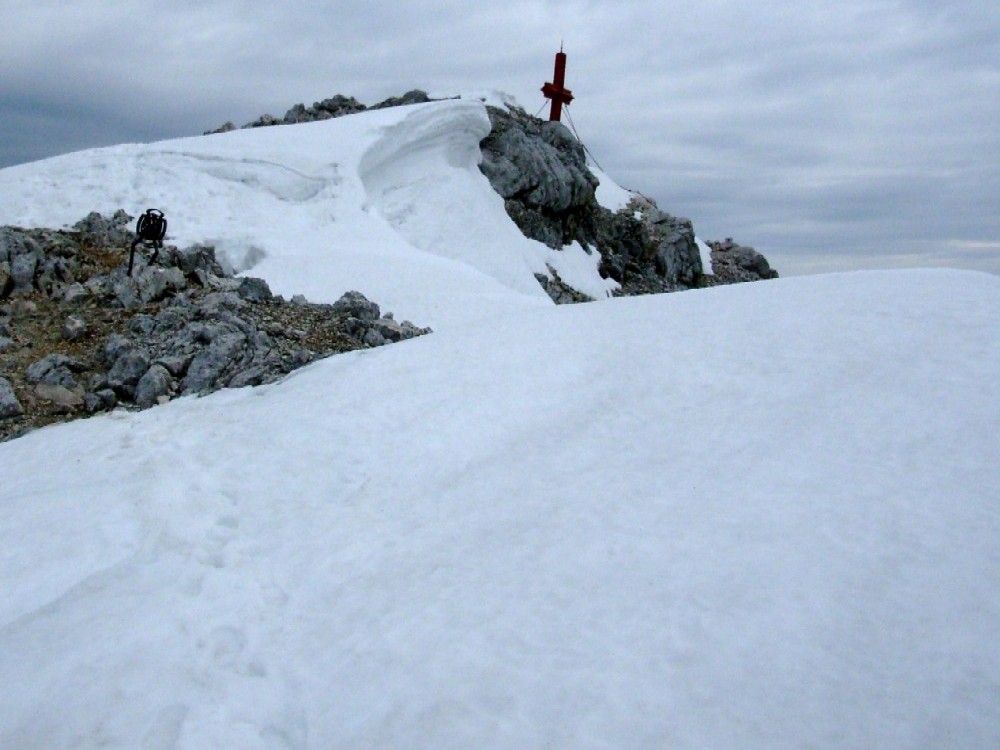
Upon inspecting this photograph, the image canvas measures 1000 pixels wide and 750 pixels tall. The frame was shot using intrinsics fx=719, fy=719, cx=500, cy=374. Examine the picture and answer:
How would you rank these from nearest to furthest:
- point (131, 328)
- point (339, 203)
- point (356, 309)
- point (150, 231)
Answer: point (131, 328), point (356, 309), point (150, 231), point (339, 203)

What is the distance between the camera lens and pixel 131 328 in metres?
13.0

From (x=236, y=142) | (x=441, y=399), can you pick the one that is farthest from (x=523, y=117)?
(x=441, y=399)

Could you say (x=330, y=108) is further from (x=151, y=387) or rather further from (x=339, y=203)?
(x=151, y=387)

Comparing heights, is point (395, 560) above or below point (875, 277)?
below

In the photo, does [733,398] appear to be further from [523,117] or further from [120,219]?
[523,117]

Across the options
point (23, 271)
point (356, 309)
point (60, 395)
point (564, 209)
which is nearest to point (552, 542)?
point (60, 395)

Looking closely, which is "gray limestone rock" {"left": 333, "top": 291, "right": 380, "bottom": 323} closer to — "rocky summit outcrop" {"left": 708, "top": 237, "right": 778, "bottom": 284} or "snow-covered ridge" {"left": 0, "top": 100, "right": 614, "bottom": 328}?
"snow-covered ridge" {"left": 0, "top": 100, "right": 614, "bottom": 328}

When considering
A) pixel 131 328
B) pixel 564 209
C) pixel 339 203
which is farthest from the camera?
pixel 564 209

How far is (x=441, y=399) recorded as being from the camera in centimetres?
966

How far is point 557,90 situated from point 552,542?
37.2 meters

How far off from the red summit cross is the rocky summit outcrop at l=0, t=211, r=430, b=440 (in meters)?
27.1

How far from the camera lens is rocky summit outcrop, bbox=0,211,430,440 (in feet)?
36.6

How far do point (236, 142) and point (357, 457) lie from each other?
19514mm

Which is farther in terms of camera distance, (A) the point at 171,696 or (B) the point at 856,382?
(B) the point at 856,382
